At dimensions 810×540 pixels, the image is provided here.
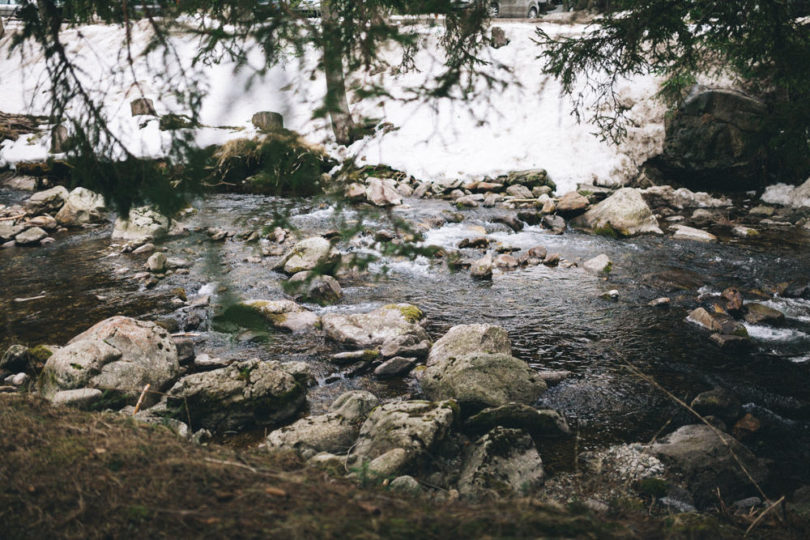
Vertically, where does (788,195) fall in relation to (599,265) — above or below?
above

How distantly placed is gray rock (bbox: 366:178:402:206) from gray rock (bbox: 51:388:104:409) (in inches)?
352

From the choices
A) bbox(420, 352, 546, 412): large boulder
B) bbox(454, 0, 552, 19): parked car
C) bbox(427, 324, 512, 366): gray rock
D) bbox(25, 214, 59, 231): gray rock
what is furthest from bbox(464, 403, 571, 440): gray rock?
bbox(454, 0, 552, 19): parked car

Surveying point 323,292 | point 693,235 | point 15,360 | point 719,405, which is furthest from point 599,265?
point 15,360

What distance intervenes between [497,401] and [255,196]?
11.8 m

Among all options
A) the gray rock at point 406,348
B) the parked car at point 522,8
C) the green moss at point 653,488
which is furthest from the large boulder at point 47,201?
the parked car at point 522,8

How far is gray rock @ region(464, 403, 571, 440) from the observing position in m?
4.16

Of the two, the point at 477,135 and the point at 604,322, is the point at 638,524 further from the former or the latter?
the point at 477,135

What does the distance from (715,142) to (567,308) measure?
9.94 metres

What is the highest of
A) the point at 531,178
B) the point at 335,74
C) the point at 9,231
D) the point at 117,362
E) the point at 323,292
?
the point at 335,74

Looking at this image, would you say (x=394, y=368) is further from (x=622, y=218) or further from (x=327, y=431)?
(x=622, y=218)

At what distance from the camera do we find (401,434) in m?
3.68

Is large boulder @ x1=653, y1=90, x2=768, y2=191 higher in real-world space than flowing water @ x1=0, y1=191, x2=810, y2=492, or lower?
higher

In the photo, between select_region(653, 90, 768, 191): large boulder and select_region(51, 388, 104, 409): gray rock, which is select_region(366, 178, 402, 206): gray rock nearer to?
select_region(653, 90, 768, 191): large boulder

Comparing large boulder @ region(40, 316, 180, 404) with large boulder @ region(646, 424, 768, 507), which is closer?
large boulder @ region(646, 424, 768, 507)
